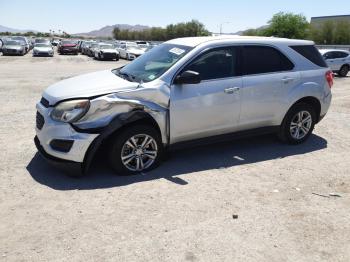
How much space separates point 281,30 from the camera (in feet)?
267

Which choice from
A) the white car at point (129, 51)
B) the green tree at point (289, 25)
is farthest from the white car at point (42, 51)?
the green tree at point (289, 25)

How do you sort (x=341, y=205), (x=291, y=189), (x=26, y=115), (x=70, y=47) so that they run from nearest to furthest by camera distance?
1. (x=341, y=205)
2. (x=291, y=189)
3. (x=26, y=115)
4. (x=70, y=47)

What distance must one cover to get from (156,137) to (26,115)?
14.6ft

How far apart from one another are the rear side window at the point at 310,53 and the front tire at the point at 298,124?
0.78m

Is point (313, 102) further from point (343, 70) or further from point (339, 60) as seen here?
point (343, 70)

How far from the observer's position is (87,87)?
16.5 feet

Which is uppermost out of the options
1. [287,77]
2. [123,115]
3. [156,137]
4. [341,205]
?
[287,77]

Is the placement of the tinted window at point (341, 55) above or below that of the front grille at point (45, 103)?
above

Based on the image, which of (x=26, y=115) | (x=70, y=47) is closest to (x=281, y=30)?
(x=70, y=47)

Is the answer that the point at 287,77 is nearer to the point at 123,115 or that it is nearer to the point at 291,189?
the point at 291,189

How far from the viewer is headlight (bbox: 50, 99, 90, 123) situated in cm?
475

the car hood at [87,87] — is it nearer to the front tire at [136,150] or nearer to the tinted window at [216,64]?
the front tire at [136,150]

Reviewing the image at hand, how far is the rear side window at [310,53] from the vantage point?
21.3 feet

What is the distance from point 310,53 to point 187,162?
115 inches
